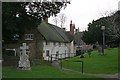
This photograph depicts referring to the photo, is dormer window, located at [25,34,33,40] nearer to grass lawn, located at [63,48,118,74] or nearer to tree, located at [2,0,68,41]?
tree, located at [2,0,68,41]

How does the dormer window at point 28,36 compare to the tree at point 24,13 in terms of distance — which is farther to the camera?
the dormer window at point 28,36

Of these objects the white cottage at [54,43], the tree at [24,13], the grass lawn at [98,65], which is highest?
the tree at [24,13]

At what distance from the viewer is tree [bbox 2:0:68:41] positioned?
35.4m

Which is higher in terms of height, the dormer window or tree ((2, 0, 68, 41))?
tree ((2, 0, 68, 41))

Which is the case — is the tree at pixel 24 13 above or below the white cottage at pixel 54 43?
above

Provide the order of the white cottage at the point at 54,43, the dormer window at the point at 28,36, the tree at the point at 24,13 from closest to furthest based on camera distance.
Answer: the tree at the point at 24,13
the dormer window at the point at 28,36
the white cottage at the point at 54,43

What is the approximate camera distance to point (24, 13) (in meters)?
37.5

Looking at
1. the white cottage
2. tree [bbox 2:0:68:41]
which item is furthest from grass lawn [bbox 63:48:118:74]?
the white cottage

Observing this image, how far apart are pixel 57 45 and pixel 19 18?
81.8ft

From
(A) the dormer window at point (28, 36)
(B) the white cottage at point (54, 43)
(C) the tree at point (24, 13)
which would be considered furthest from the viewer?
(B) the white cottage at point (54, 43)

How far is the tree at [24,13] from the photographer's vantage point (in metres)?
35.4

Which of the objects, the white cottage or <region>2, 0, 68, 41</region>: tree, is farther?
the white cottage

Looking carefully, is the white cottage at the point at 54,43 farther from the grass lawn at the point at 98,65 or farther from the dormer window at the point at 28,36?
the grass lawn at the point at 98,65

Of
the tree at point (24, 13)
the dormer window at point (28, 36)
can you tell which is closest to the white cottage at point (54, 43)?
the dormer window at point (28, 36)
